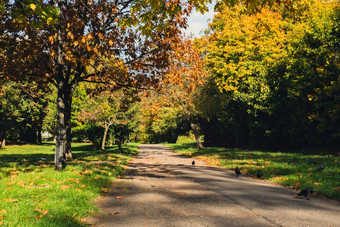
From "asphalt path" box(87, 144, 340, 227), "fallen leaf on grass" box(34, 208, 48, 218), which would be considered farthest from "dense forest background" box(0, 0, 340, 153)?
"fallen leaf on grass" box(34, 208, 48, 218)

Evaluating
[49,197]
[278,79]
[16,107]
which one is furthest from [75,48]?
[16,107]

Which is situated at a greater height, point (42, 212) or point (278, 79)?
point (278, 79)

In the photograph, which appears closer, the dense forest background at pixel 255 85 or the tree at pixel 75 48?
the tree at pixel 75 48

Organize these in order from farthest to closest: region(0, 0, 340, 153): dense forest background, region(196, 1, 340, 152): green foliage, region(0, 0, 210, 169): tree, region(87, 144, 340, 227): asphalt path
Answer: region(196, 1, 340, 152): green foliage, region(0, 0, 340, 153): dense forest background, region(0, 0, 210, 169): tree, region(87, 144, 340, 227): asphalt path

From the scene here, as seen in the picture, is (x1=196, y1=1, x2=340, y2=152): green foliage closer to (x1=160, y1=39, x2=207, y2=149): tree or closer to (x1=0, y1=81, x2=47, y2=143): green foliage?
(x1=160, y1=39, x2=207, y2=149): tree

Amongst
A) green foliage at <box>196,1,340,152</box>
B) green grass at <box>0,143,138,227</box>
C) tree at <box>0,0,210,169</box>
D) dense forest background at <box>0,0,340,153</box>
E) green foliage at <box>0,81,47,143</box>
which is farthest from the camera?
green foliage at <box>0,81,47,143</box>

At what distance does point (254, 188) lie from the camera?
7570 millimetres

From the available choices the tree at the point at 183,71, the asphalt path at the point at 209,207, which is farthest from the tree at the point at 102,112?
the asphalt path at the point at 209,207

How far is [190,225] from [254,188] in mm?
3904

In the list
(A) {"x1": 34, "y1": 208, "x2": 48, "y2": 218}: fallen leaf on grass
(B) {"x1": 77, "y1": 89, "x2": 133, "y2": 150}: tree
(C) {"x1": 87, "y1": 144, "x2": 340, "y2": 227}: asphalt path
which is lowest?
(C) {"x1": 87, "y1": 144, "x2": 340, "y2": 227}: asphalt path

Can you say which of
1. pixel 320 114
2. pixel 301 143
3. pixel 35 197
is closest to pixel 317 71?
pixel 320 114

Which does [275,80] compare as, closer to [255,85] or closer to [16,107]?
[255,85]

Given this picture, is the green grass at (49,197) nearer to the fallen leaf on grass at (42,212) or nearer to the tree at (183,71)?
the fallen leaf on grass at (42,212)

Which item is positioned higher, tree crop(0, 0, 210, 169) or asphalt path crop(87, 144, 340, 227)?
tree crop(0, 0, 210, 169)
